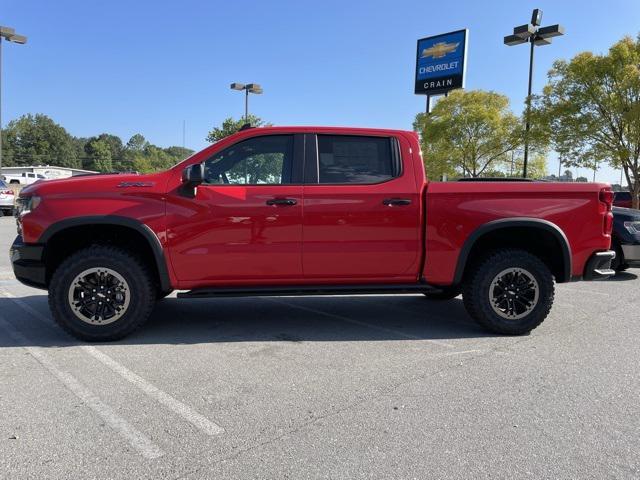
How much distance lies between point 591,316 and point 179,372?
183 inches

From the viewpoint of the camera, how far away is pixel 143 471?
2.49 m

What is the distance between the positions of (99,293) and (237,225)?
54.8 inches

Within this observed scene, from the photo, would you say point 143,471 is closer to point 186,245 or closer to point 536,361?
point 186,245

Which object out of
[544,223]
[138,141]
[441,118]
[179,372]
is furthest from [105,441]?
[138,141]

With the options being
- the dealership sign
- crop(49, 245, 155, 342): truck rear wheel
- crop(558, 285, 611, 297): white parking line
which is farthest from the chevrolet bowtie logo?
crop(49, 245, 155, 342): truck rear wheel

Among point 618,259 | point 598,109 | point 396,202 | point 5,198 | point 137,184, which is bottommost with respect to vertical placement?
point 618,259

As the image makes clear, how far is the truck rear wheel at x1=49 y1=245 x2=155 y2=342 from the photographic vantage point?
4410 mm

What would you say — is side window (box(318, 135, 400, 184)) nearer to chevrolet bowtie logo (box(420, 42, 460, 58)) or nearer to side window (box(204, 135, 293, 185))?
side window (box(204, 135, 293, 185))

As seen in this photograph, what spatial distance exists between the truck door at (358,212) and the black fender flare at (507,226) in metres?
0.43

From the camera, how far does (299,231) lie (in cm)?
455

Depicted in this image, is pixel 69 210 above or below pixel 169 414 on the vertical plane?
above

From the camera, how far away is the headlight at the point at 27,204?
440 centimetres

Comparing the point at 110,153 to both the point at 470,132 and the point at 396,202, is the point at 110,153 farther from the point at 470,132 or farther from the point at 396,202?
the point at 396,202

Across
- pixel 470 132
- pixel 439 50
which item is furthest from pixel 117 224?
pixel 470 132
